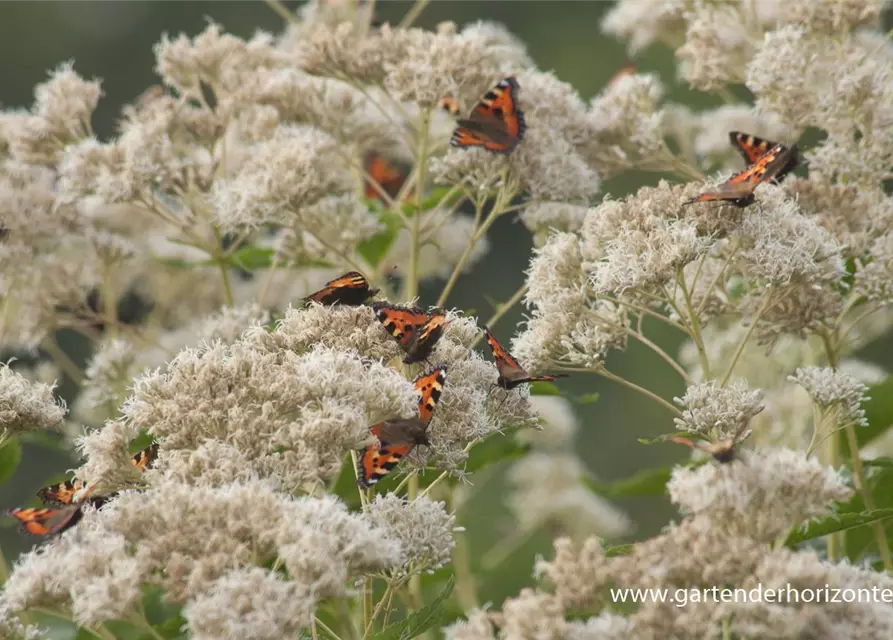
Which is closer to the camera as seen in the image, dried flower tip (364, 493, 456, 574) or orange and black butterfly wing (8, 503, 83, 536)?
orange and black butterfly wing (8, 503, 83, 536)

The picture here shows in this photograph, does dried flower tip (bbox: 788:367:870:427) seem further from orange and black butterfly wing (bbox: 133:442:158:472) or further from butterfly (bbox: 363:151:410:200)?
butterfly (bbox: 363:151:410:200)

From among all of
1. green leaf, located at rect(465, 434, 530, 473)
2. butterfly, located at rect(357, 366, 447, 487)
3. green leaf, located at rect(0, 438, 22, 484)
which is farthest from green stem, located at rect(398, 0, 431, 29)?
butterfly, located at rect(357, 366, 447, 487)

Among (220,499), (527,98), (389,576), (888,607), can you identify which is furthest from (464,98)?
(888,607)

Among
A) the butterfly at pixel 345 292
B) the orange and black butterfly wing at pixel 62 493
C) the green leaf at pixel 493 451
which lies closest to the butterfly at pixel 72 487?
the orange and black butterfly wing at pixel 62 493

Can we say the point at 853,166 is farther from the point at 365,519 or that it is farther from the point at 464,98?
the point at 365,519

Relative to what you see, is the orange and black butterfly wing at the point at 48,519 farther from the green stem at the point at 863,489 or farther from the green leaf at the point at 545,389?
the green stem at the point at 863,489

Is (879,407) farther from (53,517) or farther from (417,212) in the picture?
(53,517)
